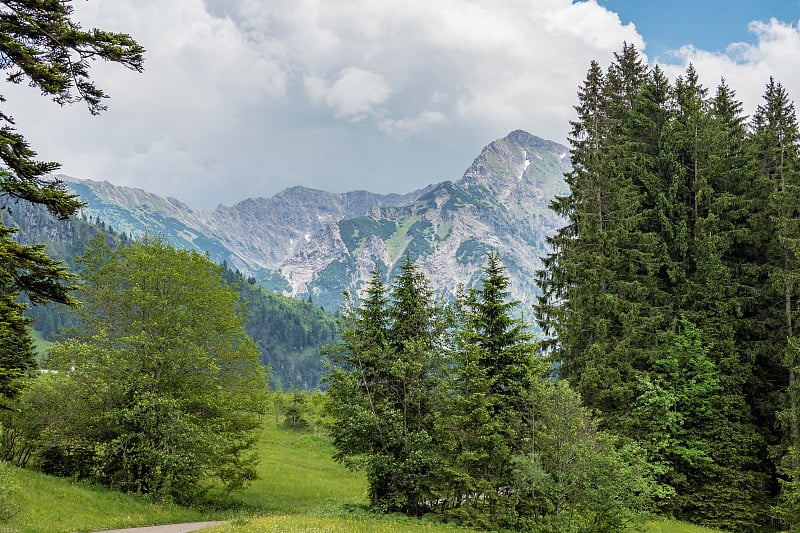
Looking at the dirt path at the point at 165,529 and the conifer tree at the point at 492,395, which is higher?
the conifer tree at the point at 492,395

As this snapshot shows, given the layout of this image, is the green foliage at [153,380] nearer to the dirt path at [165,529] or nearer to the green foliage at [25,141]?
the dirt path at [165,529]

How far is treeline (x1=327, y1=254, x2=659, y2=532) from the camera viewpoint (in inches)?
754

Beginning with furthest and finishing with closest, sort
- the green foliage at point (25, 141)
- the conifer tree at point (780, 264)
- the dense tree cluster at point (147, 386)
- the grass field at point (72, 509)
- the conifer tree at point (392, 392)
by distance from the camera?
1. the conifer tree at point (780, 264)
2. the dense tree cluster at point (147, 386)
3. the conifer tree at point (392, 392)
4. the grass field at point (72, 509)
5. the green foliage at point (25, 141)

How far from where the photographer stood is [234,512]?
2705 centimetres

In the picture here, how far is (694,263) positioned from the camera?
120 ft

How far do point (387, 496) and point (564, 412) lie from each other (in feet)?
29.7

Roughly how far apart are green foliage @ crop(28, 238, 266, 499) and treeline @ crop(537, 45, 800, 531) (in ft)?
71.4

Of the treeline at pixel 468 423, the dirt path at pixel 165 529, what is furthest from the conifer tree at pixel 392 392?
the dirt path at pixel 165 529

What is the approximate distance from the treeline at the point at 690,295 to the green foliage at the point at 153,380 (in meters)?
21.8

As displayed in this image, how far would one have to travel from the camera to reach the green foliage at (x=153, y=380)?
2445 centimetres

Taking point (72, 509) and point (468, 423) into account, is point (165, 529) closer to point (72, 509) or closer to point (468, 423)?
point (72, 509)

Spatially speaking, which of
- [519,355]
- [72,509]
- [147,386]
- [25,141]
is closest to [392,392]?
[519,355]

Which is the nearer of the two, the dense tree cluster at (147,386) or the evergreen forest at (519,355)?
the evergreen forest at (519,355)

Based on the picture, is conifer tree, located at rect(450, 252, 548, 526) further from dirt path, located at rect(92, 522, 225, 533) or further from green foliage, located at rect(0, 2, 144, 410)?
green foliage, located at rect(0, 2, 144, 410)
